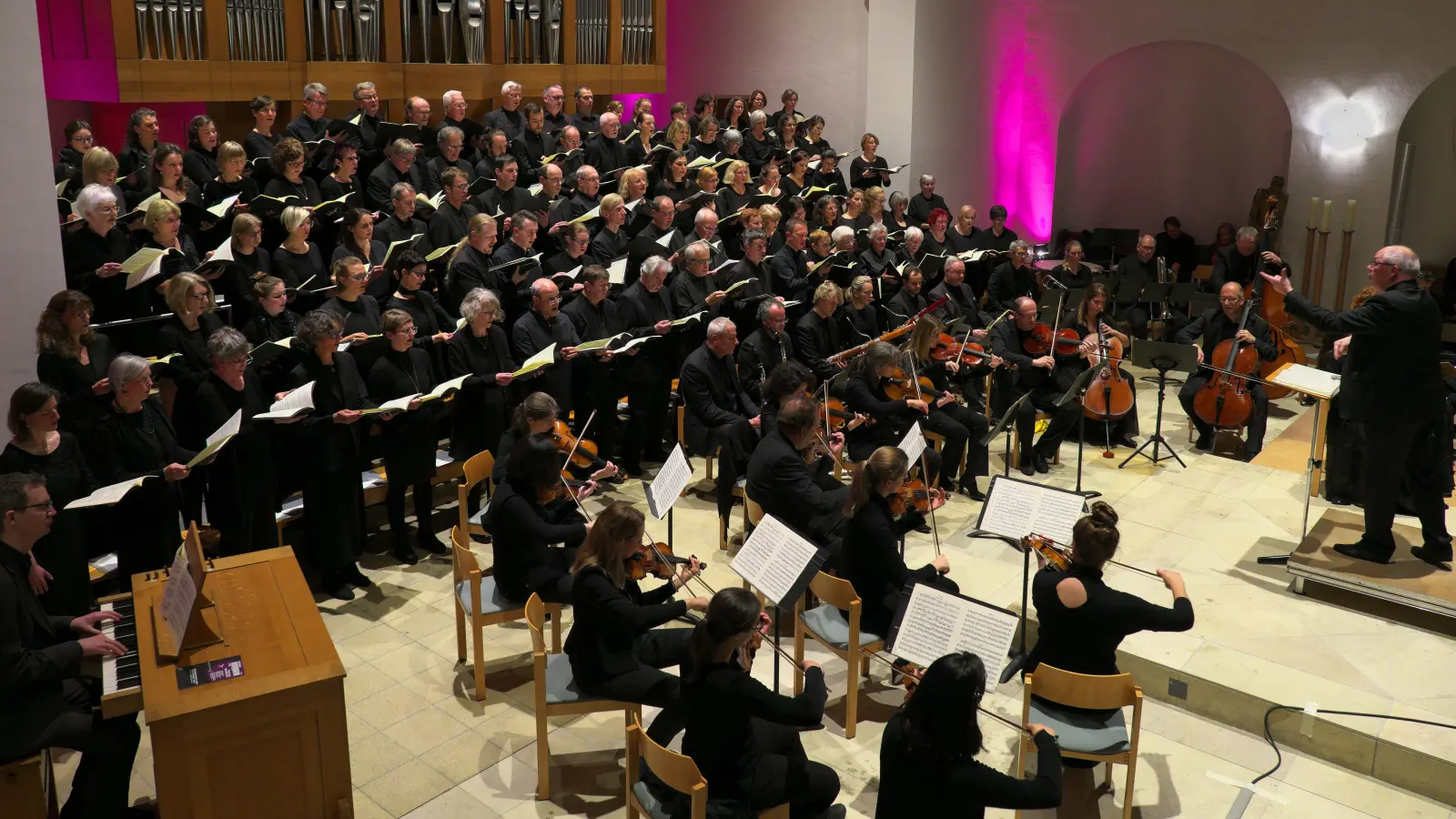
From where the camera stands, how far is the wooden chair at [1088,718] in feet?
13.3

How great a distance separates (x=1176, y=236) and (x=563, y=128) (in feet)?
23.9

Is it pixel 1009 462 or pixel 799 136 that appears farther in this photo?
pixel 799 136

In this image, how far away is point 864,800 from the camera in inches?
177

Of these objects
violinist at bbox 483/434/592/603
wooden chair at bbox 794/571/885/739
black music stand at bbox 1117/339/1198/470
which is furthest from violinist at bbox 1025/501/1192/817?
black music stand at bbox 1117/339/1198/470

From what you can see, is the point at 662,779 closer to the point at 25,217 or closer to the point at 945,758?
the point at 945,758

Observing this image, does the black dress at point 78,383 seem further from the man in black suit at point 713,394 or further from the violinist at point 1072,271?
the violinist at point 1072,271

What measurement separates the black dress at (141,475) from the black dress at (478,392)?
65.5 inches

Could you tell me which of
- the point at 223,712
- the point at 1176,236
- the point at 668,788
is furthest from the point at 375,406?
the point at 1176,236

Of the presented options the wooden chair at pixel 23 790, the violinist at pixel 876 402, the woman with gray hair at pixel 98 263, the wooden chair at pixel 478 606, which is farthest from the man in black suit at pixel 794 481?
the woman with gray hair at pixel 98 263

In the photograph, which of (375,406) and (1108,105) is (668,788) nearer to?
(375,406)

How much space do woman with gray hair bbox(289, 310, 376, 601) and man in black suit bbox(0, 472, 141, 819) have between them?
6.37ft

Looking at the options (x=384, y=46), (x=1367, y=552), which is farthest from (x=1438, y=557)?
(x=384, y=46)

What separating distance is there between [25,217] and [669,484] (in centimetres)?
345

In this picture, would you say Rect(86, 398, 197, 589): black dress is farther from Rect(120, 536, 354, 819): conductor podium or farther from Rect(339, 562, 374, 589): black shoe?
Rect(120, 536, 354, 819): conductor podium
